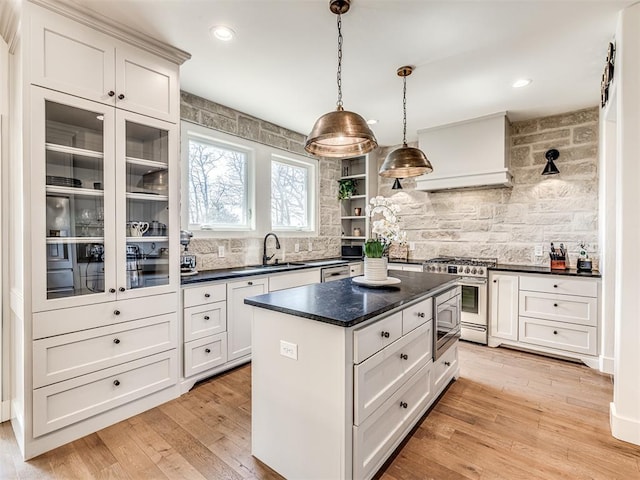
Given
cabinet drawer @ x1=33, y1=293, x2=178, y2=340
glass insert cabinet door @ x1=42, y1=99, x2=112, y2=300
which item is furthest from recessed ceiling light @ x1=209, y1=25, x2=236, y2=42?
cabinet drawer @ x1=33, y1=293, x2=178, y2=340

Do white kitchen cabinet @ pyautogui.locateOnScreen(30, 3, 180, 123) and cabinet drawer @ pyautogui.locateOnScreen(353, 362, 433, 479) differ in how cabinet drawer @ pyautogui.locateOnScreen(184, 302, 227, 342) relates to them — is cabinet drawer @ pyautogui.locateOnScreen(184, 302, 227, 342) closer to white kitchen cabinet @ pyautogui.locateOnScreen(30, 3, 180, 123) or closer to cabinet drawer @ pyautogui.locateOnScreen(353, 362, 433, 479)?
white kitchen cabinet @ pyautogui.locateOnScreen(30, 3, 180, 123)

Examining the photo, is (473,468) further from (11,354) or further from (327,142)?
(11,354)

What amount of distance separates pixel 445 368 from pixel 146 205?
265 cm

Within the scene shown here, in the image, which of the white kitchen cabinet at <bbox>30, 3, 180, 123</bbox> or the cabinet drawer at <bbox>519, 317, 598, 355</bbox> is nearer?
the white kitchen cabinet at <bbox>30, 3, 180, 123</bbox>

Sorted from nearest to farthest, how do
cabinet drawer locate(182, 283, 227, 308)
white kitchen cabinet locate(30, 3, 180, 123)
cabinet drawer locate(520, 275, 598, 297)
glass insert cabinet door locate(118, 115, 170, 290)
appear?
white kitchen cabinet locate(30, 3, 180, 123), glass insert cabinet door locate(118, 115, 170, 290), cabinet drawer locate(182, 283, 227, 308), cabinet drawer locate(520, 275, 598, 297)

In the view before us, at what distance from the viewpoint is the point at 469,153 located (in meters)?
3.92

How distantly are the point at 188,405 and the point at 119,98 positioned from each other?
7.39 ft

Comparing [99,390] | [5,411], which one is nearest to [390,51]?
[99,390]

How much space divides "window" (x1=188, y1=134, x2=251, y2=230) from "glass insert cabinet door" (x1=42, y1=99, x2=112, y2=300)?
117cm

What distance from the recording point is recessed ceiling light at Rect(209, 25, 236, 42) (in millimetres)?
2188

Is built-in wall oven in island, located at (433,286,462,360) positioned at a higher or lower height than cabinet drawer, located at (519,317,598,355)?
higher

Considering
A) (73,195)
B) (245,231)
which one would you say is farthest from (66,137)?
(245,231)

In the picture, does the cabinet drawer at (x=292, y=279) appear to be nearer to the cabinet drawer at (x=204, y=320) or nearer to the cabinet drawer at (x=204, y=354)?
the cabinet drawer at (x=204, y=320)

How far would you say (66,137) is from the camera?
202cm
